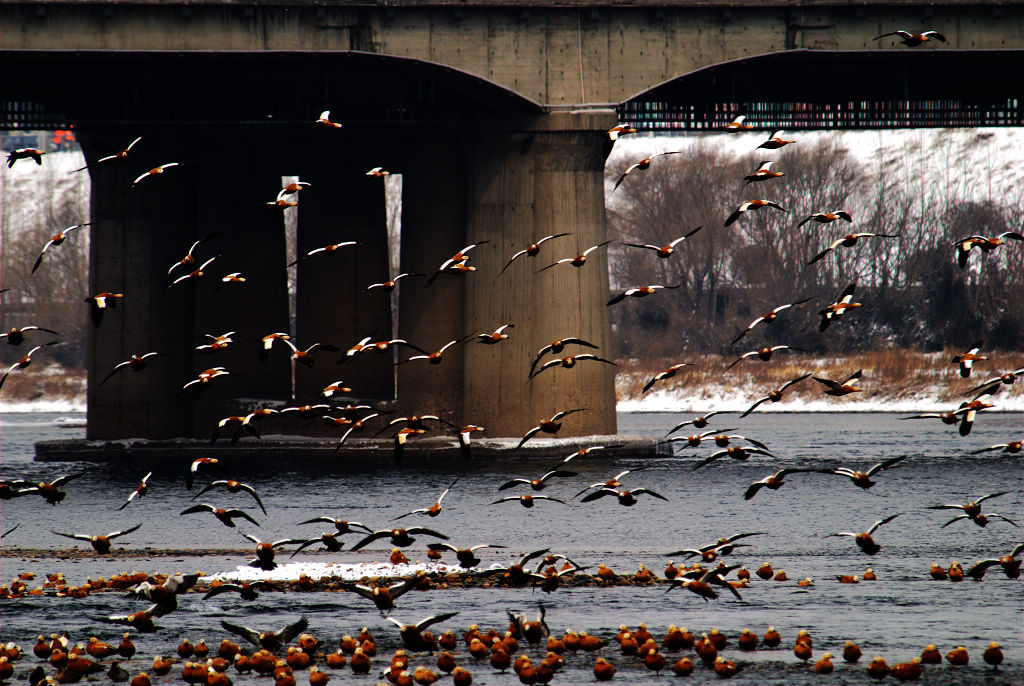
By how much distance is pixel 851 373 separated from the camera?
89125mm

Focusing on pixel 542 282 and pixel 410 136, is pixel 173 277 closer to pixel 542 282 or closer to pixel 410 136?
pixel 410 136

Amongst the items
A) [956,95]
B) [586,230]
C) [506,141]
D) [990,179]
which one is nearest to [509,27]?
[506,141]

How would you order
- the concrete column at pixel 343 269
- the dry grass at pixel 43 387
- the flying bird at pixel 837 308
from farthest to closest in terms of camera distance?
the dry grass at pixel 43 387 → the concrete column at pixel 343 269 → the flying bird at pixel 837 308

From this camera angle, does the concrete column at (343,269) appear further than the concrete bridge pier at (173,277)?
Yes

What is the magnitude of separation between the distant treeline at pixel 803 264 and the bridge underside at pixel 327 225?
156 ft

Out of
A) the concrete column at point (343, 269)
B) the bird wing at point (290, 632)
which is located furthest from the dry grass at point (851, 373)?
the bird wing at point (290, 632)

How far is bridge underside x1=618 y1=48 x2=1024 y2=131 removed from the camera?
5200cm

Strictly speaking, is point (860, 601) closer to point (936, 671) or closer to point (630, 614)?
point (630, 614)

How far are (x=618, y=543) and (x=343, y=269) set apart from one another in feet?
110

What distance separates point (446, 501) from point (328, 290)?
80.9 ft

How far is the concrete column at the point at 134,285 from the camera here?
190ft

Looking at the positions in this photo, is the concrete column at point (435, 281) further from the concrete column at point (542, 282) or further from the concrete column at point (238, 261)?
the concrete column at point (238, 261)

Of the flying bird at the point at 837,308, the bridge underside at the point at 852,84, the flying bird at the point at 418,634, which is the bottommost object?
the flying bird at the point at 418,634

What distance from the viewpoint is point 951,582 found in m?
25.6
